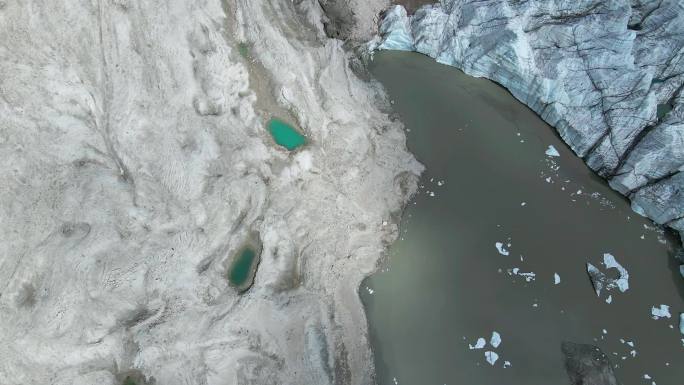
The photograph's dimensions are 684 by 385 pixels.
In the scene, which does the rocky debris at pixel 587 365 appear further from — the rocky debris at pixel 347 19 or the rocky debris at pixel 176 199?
the rocky debris at pixel 347 19

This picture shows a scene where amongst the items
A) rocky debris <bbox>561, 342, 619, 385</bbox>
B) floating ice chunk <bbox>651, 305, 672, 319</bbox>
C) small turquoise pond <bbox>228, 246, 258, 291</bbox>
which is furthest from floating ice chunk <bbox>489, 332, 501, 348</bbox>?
small turquoise pond <bbox>228, 246, 258, 291</bbox>

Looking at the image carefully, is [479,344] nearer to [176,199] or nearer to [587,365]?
[587,365]

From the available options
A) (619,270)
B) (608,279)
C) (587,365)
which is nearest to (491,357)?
(587,365)

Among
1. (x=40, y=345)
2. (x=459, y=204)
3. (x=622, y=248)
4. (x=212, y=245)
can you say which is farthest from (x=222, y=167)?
(x=622, y=248)

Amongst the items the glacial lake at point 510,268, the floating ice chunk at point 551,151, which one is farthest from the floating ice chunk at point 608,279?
the floating ice chunk at point 551,151

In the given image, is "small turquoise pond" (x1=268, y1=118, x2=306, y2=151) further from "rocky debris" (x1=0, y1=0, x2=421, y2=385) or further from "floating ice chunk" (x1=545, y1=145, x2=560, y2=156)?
"floating ice chunk" (x1=545, y1=145, x2=560, y2=156)

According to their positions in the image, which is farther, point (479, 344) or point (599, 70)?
point (599, 70)
